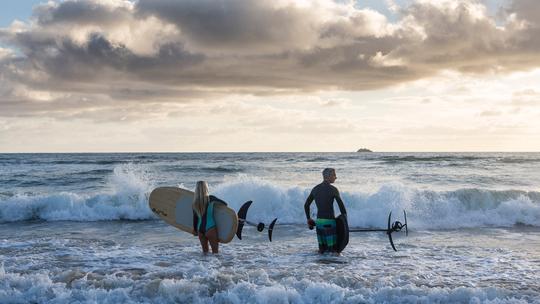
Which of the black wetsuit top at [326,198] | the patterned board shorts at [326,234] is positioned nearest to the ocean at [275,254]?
the patterned board shorts at [326,234]

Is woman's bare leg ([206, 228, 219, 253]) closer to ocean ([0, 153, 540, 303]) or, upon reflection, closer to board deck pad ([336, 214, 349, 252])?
ocean ([0, 153, 540, 303])

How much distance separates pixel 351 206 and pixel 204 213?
353 inches

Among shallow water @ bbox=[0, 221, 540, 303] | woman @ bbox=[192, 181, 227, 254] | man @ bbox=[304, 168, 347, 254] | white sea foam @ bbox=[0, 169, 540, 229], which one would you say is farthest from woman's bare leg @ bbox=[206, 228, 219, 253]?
white sea foam @ bbox=[0, 169, 540, 229]

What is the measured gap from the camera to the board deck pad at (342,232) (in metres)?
8.83

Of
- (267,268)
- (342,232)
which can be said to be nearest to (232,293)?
(267,268)

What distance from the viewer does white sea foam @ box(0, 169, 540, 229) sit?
14.6 meters

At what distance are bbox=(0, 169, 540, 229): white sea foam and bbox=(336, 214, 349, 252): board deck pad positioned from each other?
5452 millimetres

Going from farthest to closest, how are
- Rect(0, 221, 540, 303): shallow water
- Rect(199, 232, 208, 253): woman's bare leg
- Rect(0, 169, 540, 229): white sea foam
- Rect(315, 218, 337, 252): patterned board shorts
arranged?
Rect(0, 169, 540, 229): white sea foam < Rect(199, 232, 208, 253): woman's bare leg < Rect(315, 218, 337, 252): patterned board shorts < Rect(0, 221, 540, 303): shallow water

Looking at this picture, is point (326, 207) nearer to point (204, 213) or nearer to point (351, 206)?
point (204, 213)

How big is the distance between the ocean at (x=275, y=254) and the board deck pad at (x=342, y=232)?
11.4 inches

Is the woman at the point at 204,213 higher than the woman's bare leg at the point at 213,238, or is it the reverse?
the woman at the point at 204,213

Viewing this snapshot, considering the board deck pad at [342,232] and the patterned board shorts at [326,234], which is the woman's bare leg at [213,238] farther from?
the board deck pad at [342,232]

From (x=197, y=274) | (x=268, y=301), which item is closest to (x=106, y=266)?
(x=197, y=274)

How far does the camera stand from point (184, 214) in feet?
33.0
